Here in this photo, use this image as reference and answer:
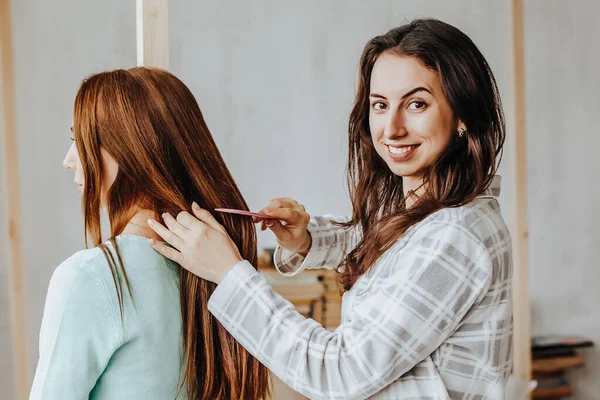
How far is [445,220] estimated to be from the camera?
146cm

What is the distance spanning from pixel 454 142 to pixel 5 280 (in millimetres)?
1673

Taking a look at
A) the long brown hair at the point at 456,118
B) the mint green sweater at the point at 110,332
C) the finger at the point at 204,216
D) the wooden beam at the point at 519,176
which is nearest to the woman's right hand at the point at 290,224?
the long brown hair at the point at 456,118

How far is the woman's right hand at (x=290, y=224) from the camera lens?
6.27ft

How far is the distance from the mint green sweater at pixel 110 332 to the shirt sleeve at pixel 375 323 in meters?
0.14

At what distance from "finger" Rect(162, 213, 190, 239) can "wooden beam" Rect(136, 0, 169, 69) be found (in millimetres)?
951

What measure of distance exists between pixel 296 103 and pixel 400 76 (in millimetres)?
1636

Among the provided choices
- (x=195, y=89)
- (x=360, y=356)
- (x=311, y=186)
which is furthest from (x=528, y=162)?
(x=360, y=356)

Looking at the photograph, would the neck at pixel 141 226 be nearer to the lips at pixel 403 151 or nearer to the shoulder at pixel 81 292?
the shoulder at pixel 81 292

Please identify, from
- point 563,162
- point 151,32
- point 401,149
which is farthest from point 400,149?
point 563,162

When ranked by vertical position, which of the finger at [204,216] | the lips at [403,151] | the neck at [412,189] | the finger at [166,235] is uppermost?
the lips at [403,151]

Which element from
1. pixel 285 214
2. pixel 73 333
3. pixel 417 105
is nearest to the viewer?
pixel 73 333

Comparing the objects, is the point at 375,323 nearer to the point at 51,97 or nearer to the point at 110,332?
the point at 110,332

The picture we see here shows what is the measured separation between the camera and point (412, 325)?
4.58 feet

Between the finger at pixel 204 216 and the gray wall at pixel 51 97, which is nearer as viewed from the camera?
the finger at pixel 204 216
